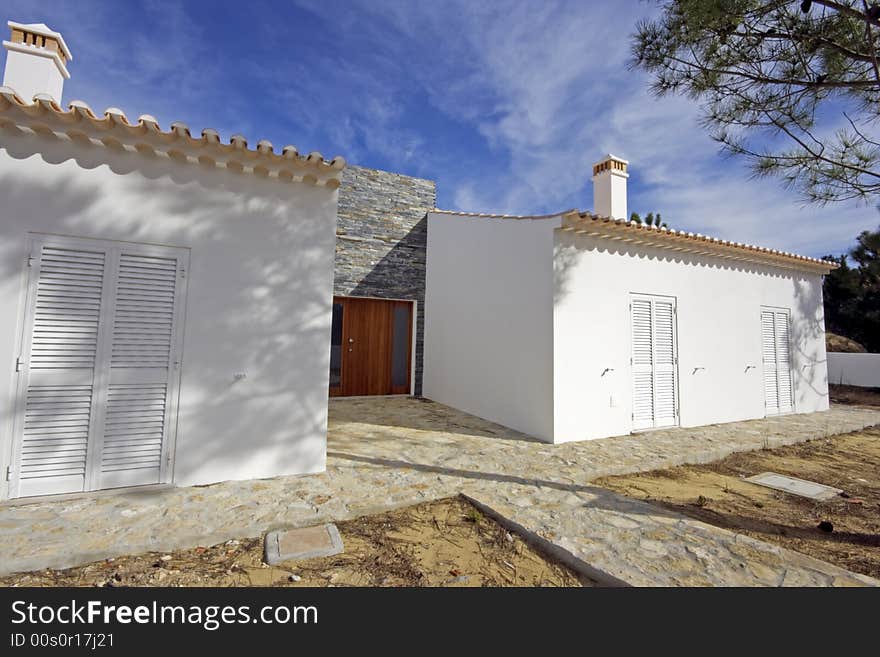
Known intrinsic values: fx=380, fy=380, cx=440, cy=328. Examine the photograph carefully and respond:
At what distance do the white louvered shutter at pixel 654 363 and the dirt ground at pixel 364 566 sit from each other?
15.7ft

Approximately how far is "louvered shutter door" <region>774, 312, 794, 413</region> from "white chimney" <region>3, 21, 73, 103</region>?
13461mm

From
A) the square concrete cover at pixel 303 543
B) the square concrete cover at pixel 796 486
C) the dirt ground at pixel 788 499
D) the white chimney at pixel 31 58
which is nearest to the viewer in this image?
the square concrete cover at pixel 303 543

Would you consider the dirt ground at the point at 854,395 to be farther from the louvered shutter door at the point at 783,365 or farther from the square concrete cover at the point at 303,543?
the square concrete cover at the point at 303,543

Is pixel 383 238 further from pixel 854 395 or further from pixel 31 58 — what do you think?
pixel 854 395

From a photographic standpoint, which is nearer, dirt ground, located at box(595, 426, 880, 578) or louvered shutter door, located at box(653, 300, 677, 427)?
dirt ground, located at box(595, 426, 880, 578)

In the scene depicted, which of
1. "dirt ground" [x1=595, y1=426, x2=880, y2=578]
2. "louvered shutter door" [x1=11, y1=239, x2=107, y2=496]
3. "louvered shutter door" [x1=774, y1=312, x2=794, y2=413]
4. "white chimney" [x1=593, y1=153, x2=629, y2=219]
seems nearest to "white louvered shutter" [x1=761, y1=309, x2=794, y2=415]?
"louvered shutter door" [x1=774, y1=312, x2=794, y2=413]

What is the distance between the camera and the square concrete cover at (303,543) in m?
2.85

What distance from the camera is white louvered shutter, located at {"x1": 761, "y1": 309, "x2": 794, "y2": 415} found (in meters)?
8.69

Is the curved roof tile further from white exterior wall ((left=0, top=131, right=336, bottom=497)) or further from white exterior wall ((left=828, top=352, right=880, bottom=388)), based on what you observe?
white exterior wall ((left=828, top=352, right=880, bottom=388))

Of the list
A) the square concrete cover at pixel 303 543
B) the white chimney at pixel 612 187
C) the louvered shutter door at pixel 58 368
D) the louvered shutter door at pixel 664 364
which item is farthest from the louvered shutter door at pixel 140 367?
the white chimney at pixel 612 187
